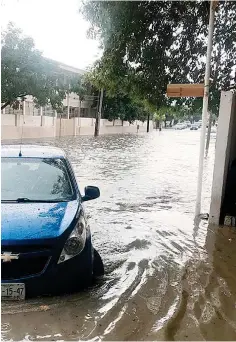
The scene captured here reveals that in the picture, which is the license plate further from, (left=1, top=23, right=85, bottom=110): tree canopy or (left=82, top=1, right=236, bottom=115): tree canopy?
(left=1, top=23, right=85, bottom=110): tree canopy

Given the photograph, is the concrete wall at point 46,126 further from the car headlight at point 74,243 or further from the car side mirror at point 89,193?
the car headlight at point 74,243

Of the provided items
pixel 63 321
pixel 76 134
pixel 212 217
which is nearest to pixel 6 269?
pixel 63 321

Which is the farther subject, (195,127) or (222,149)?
(195,127)

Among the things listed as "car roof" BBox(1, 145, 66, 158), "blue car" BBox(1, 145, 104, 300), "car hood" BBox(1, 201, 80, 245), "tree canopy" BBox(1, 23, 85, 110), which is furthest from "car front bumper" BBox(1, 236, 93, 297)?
"tree canopy" BBox(1, 23, 85, 110)

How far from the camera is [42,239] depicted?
329 centimetres

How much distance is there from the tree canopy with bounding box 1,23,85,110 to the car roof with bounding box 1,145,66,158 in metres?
12.5

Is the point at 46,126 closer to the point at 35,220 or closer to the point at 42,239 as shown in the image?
the point at 35,220

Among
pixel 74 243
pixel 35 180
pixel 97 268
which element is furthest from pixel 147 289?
pixel 35 180

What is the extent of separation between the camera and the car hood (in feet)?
10.9

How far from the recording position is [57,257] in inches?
130

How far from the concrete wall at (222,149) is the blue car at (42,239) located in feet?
9.99

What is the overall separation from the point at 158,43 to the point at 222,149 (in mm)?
4042

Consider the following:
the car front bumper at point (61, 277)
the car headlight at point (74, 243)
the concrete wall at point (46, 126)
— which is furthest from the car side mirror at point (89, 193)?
the concrete wall at point (46, 126)

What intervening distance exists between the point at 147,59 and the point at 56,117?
914 inches
